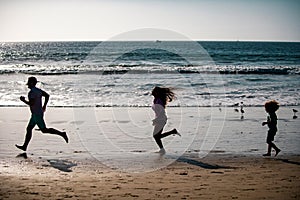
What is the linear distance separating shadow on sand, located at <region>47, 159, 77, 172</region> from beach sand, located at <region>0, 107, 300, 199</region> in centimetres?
2

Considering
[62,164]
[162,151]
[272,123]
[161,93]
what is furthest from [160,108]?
[62,164]

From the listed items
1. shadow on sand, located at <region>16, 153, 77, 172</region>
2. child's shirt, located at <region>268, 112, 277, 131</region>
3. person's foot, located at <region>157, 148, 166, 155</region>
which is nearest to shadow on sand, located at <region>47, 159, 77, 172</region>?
shadow on sand, located at <region>16, 153, 77, 172</region>

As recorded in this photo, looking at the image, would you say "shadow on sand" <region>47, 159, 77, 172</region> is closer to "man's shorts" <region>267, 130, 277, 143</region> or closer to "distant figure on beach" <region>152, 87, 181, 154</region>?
"distant figure on beach" <region>152, 87, 181, 154</region>

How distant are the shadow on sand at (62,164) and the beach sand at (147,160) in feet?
0.05

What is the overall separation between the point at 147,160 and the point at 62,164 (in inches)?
59.8

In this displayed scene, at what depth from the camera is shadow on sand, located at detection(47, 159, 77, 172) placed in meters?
7.62

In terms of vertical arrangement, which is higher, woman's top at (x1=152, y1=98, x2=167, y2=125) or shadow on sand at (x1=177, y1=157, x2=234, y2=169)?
woman's top at (x1=152, y1=98, x2=167, y2=125)

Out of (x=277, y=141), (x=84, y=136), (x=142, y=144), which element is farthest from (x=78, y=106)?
(x=277, y=141)

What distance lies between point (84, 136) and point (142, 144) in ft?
5.29

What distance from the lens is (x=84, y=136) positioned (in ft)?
35.9

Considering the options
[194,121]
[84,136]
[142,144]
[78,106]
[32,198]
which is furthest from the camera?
[78,106]

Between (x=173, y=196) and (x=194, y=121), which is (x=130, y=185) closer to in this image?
(x=173, y=196)

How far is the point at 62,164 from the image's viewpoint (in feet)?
26.2

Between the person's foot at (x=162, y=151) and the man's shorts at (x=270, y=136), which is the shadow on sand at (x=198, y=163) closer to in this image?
the person's foot at (x=162, y=151)
